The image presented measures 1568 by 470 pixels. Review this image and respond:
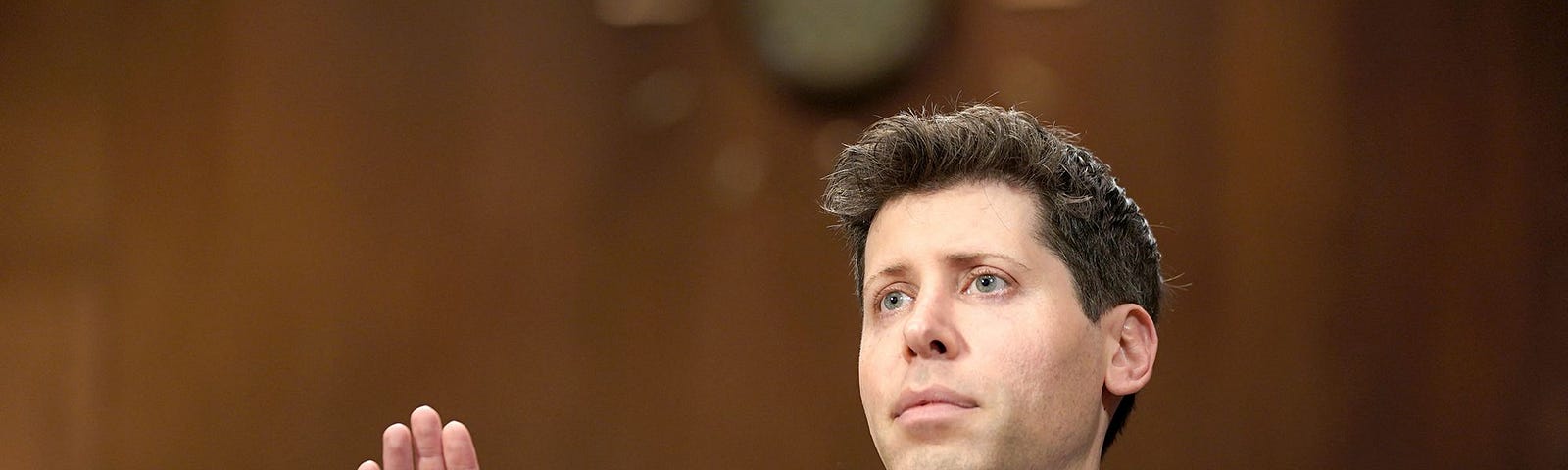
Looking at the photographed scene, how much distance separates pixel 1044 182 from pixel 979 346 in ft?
0.72

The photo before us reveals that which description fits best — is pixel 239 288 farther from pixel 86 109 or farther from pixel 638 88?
pixel 638 88

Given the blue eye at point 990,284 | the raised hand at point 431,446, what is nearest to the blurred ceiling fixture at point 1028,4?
the blue eye at point 990,284

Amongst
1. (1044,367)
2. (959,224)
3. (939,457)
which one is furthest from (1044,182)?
(939,457)

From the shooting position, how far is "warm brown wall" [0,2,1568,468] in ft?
6.57

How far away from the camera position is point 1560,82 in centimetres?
199

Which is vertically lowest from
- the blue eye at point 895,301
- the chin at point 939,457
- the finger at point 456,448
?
the chin at point 939,457

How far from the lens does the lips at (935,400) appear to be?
1.37 m

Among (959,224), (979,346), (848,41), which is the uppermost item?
(848,41)

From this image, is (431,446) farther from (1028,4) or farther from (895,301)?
(1028,4)

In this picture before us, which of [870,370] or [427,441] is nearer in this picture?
[427,441]

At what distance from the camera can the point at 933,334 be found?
138cm

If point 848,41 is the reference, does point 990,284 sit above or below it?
below

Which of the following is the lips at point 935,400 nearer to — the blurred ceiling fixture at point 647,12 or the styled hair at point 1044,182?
the styled hair at point 1044,182

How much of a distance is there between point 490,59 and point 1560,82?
5.21 ft
